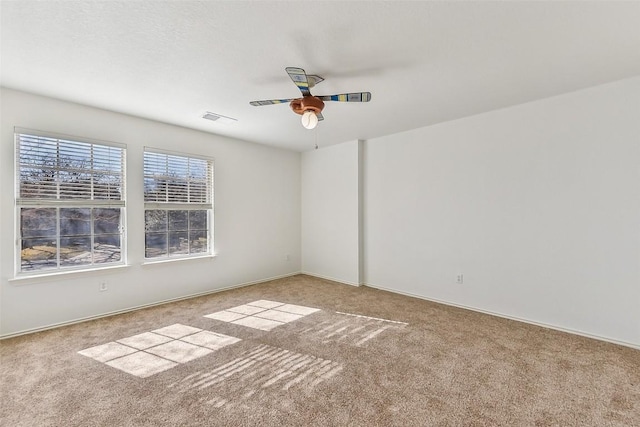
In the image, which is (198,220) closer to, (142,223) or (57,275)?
(142,223)

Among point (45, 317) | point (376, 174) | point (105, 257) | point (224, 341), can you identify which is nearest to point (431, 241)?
point (376, 174)

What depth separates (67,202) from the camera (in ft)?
11.0

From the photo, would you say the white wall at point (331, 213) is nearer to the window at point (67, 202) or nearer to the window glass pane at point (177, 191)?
the window glass pane at point (177, 191)

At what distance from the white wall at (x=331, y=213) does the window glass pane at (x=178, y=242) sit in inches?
93.4

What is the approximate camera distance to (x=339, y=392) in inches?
82.4

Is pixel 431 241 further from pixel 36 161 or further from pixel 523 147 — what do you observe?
pixel 36 161

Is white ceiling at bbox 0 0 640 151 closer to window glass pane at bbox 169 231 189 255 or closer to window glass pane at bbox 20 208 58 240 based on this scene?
window glass pane at bbox 20 208 58 240

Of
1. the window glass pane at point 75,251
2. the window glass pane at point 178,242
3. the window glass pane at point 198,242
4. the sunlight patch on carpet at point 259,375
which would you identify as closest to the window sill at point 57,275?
the window glass pane at point 75,251

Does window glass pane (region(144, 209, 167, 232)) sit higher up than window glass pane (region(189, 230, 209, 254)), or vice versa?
window glass pane (region(144, 209, 167, 232))

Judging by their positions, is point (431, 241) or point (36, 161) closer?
point (36, 161)

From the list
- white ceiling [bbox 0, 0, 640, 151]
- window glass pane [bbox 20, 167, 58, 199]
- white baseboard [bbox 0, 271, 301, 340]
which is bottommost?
white baseboard [bbox 0, 271, 301, 340]

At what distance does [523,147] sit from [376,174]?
2.13m

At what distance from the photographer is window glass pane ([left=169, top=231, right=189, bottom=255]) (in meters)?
4.32

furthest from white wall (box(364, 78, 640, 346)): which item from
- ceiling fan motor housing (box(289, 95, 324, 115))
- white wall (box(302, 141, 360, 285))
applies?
ceiling fan motor housing (box(289, 95, 324, 115))
